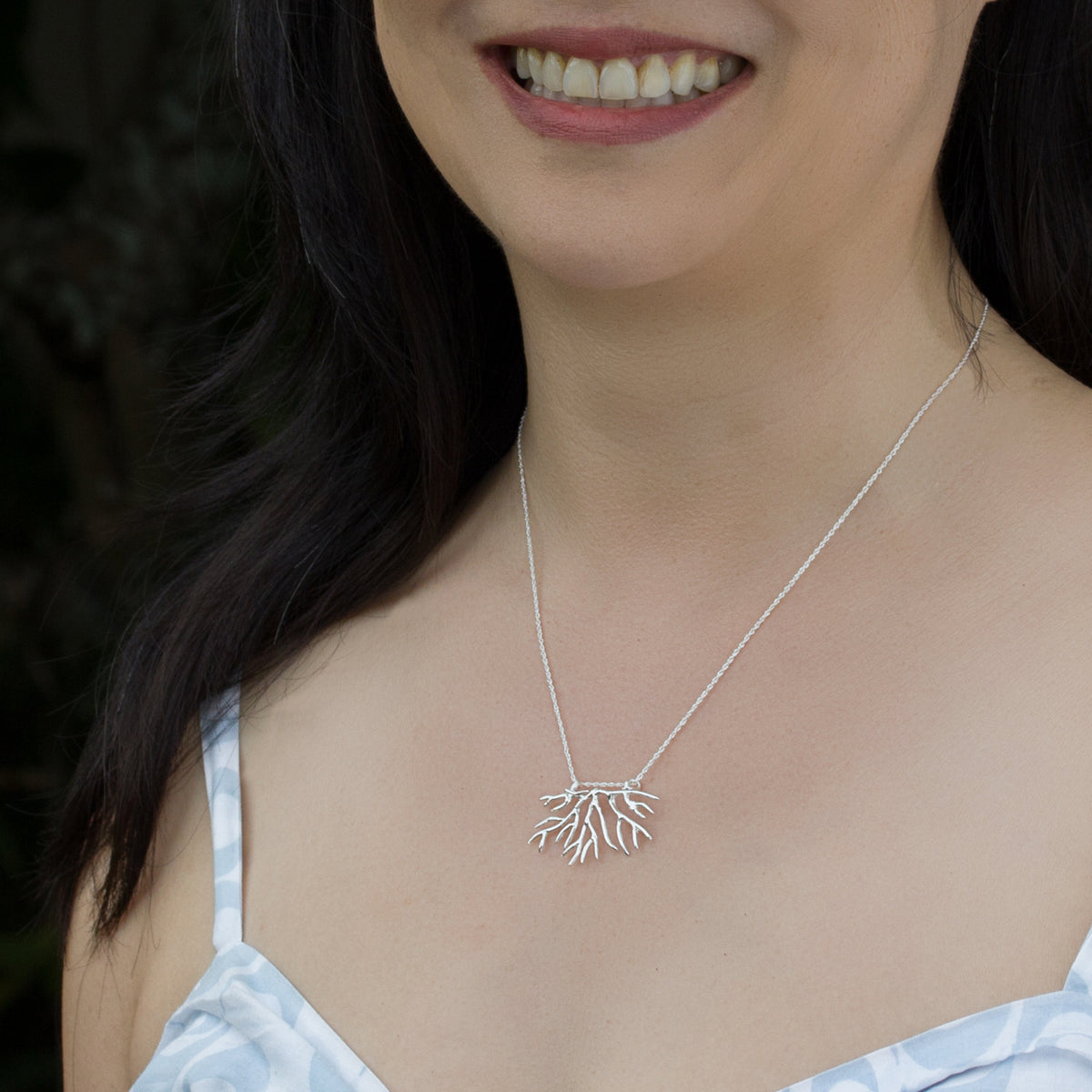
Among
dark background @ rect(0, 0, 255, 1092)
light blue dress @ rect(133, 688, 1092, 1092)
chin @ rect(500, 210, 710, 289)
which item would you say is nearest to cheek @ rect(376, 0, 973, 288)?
chin @ rect(500, 210, 710, 289)

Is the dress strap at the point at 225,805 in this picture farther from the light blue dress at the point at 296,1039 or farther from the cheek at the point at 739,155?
the cheek at the point at 739,155

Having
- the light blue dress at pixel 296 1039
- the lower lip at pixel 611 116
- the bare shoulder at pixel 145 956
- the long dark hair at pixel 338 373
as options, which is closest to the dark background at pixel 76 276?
the long dark hair at pixel 338 373

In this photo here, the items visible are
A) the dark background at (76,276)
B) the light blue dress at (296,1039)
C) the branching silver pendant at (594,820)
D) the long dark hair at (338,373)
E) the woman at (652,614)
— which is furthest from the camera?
the dark background at (76,276)

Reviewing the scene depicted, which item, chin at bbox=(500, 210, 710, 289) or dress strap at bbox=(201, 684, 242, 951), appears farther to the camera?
dress strap at bbox=(201, 684, 242, 951)

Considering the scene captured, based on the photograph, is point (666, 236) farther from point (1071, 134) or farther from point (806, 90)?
point (1071, 134)

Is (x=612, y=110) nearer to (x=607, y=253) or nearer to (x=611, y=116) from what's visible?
(x=611, y=116)

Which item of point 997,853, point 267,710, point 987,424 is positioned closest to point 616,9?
point 987,424

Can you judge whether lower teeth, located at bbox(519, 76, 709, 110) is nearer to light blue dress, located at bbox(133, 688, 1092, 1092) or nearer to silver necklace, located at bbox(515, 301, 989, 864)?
silver necklace, located at bbox(515, 301, 989, 864)
